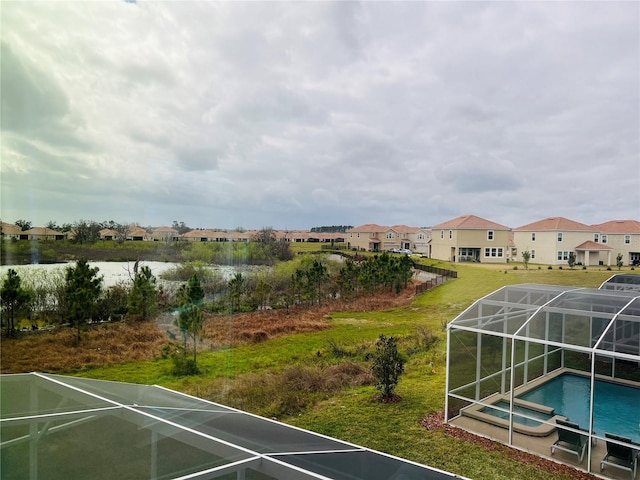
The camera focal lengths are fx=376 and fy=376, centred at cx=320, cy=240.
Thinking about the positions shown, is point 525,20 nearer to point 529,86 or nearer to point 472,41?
point 472,41

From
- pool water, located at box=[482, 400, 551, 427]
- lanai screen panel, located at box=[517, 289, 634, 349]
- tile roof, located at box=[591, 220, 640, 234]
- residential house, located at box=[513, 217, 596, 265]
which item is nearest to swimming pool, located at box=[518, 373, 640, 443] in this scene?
pool water, located at box=[482, 400, 551, 427]

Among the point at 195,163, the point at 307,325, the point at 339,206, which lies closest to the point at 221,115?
the point at 195,163

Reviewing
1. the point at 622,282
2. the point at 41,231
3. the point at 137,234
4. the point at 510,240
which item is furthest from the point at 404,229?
the point at 41,231

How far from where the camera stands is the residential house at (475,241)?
9.45 m

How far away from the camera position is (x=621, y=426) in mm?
4898

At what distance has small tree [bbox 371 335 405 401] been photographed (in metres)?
5.75

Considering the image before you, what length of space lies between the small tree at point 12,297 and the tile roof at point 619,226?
1086cm

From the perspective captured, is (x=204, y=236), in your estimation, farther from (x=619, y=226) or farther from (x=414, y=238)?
(x=619, y=226)

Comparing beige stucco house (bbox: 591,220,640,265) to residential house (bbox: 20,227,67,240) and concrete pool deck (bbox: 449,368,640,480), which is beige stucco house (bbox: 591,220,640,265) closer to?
concrete pool deck (bbox: 449,368,640,480)

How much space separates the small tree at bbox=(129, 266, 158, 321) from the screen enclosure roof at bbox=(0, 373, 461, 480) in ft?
10.9

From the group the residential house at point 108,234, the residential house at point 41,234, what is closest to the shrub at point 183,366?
the residential house at point 108,234

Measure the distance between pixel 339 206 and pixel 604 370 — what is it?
6984 millimetres

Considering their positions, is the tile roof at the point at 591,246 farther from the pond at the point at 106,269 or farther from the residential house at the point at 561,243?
the pond at the point at 106,269

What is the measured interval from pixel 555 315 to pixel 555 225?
352 cm
